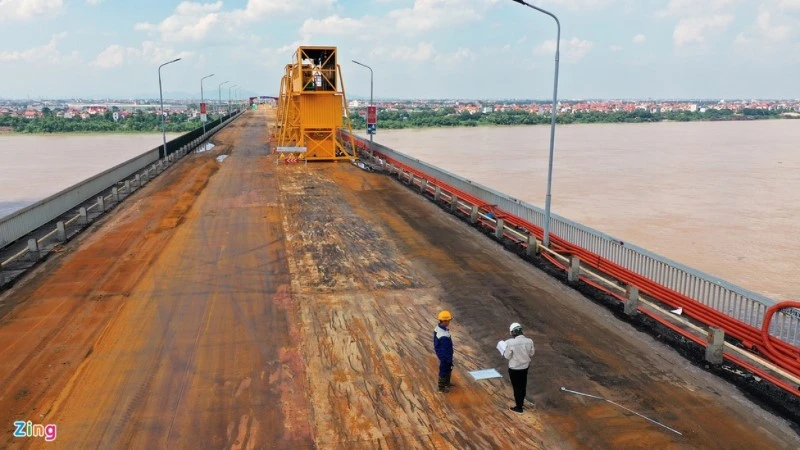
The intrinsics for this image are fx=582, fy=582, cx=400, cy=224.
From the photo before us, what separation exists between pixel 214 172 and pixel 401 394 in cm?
2760

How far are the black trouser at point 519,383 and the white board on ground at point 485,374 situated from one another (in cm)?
110

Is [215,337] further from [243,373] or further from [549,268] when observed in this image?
[549,268]

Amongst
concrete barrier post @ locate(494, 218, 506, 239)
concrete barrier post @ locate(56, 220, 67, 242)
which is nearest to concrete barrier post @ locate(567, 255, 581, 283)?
concrete barrier post @ locate(494, 218, 506, 239)

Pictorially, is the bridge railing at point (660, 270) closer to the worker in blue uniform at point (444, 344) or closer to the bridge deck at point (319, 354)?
the bridge deck at point (319, 354)

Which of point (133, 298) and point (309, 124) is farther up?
point (309, 124)

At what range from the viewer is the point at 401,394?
898 cm

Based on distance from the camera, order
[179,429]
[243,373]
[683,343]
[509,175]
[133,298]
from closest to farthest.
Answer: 1. [179,429]
2. [243,373]
3. [683,343]
4. [133,298]
5. [509,175]

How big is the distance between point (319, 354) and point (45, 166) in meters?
48.8

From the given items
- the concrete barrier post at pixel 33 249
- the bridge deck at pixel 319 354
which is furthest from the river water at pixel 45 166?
the bridge deck at pixel 319 354

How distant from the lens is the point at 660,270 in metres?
14.0

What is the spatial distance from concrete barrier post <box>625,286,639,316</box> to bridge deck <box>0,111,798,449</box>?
2.05ft

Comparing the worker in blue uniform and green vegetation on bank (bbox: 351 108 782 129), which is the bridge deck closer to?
Result: the worker in blue uniform

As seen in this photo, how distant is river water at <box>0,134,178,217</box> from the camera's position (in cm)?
3394

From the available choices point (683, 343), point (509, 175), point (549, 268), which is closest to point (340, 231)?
point (549, 268)
